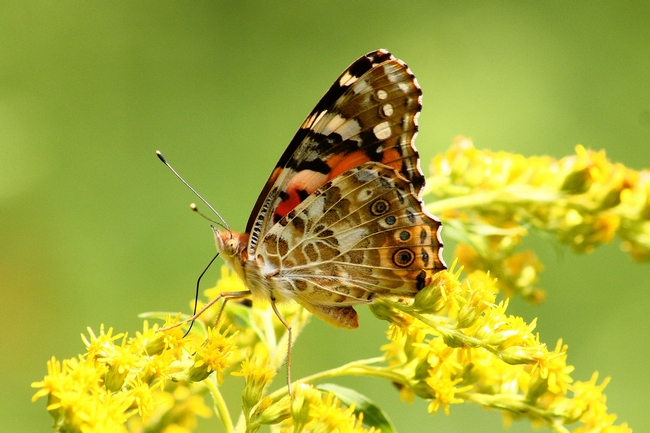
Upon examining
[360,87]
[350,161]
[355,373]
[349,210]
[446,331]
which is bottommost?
[355,373]

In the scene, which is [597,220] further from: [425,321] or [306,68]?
[306,68]

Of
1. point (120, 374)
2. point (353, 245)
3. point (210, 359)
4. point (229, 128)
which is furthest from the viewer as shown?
point (229, 128)

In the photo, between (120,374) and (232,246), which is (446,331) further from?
(120,374)

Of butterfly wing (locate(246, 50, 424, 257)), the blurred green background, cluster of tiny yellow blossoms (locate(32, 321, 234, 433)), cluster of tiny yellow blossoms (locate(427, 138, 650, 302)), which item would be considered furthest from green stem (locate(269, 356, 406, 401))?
the blurred green background

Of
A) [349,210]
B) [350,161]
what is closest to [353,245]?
[349,210]

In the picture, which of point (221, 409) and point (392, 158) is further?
point (392, 158)

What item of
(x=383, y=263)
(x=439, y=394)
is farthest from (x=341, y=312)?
(x=439, y=394)

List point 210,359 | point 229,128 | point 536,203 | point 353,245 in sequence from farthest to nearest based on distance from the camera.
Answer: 1. point 229,128
2. point 536,203
3. point 353,245
4. point 210,359

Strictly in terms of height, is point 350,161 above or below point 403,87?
below
